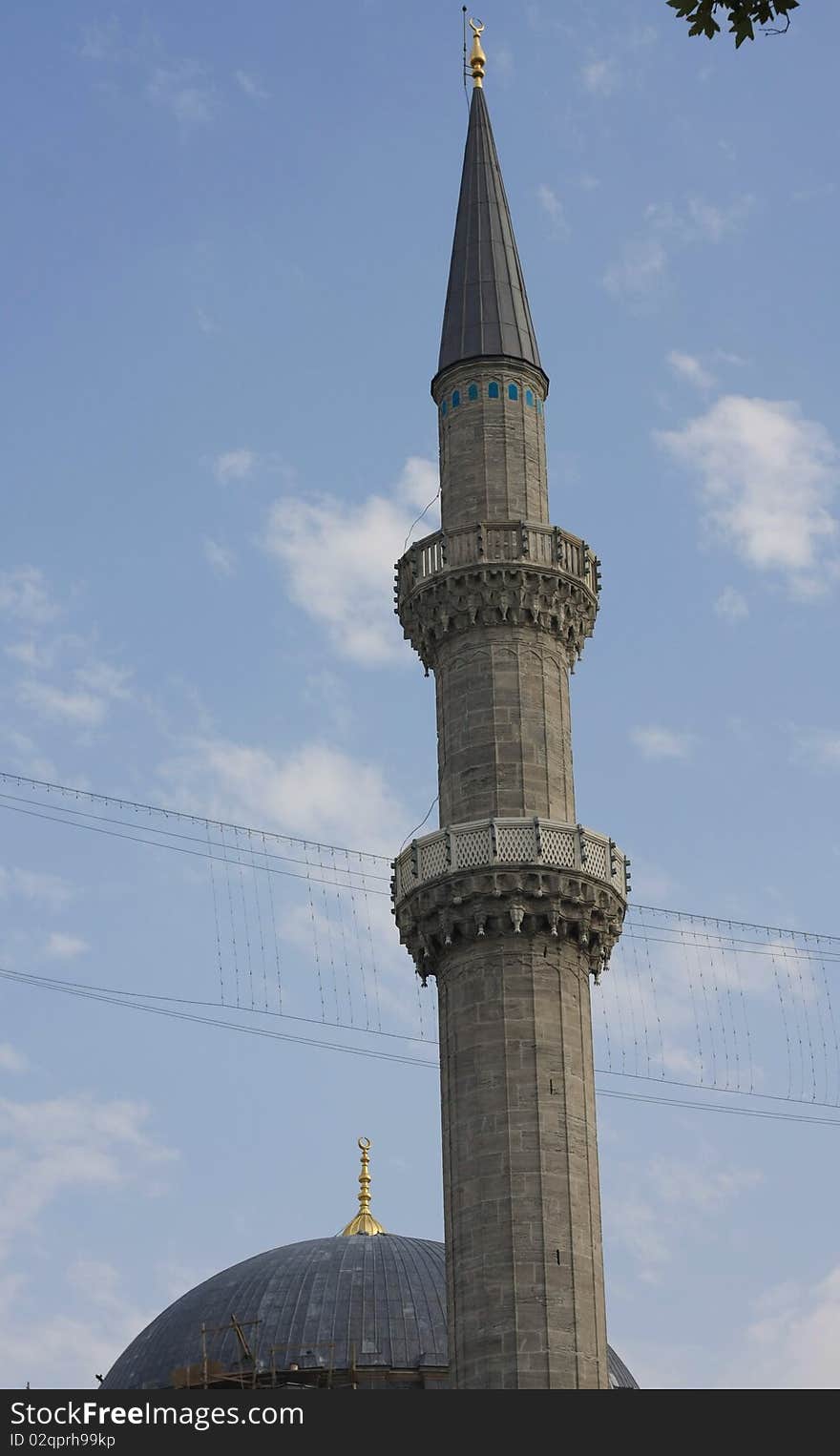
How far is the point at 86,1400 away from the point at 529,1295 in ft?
36.4

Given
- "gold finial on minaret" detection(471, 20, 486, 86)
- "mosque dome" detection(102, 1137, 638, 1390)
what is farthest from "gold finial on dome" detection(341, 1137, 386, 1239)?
"gold finial on minaret" detection(471, 20, 486, 86)

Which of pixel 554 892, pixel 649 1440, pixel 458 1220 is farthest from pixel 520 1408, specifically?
pixel 554 892

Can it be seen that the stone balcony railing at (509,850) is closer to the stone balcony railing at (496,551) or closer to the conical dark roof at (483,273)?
the stone balcony railing at (496,551)

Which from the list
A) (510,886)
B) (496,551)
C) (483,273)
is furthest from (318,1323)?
(483,273)

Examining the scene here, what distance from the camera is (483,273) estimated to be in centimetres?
4950

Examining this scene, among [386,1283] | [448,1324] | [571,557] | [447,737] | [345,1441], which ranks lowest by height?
[345,1441]

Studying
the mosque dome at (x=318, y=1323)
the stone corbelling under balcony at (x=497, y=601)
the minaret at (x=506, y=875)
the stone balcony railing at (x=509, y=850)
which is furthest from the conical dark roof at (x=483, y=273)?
the mosque dome at (x=318, y=1323)

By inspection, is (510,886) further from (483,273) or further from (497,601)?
(483,273)

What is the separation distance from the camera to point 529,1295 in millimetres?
40969

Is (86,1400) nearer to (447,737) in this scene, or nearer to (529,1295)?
(529,1295)

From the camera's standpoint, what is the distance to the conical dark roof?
160 ft

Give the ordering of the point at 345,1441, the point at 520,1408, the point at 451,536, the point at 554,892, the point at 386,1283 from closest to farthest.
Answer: the point at 345,1441 → the point at 520,1408 → the point at 554,892 → the point at 451,536 → the point at 386,1283

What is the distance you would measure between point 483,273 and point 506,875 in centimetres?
1269

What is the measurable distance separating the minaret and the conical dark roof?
0.17ft
